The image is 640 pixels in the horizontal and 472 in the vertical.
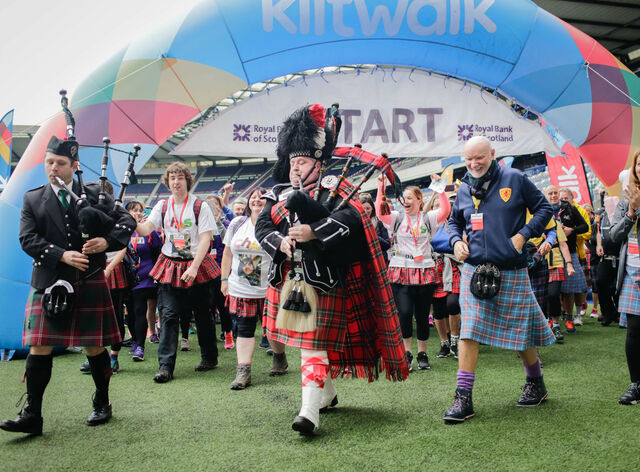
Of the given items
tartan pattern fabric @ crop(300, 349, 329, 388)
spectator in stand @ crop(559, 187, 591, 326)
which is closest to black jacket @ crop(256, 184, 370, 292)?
tartan pattern fabric @ crop(300, 349, 329, 388)

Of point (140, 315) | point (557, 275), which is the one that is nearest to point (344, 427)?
point (140, 315)

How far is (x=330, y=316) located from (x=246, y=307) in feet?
5.08

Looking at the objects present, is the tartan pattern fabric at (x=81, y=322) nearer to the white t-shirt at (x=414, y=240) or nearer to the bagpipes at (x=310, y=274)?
the bagpipes at (x=310, y=274)

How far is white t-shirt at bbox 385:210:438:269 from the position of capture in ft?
15.5

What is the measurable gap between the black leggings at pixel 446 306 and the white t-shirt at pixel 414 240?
1.55 ft

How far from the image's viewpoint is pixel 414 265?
15.4ft

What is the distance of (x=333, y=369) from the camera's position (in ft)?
10.5

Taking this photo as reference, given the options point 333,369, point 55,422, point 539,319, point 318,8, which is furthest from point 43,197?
point 318,8

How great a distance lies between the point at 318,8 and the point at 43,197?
169 inches

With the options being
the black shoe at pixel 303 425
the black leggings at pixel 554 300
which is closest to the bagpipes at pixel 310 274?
the black shoe at pixel 303 425

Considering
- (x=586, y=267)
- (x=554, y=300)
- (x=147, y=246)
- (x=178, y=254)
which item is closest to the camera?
(x=178, y=254)

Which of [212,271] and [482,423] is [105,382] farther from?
[482,423]

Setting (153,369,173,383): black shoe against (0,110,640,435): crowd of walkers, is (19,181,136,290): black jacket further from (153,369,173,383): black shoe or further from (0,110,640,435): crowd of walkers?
(153,369,173,383): black shoe

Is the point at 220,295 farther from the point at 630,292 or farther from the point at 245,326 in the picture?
the point at 630,292
